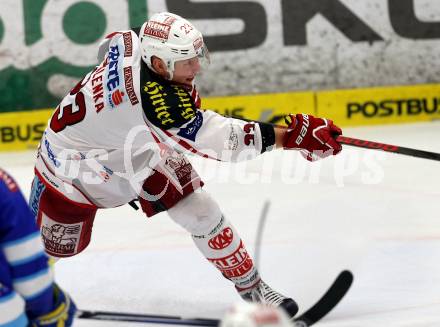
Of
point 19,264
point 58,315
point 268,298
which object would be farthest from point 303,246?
point 19,264

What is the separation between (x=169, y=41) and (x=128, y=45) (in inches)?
9.0

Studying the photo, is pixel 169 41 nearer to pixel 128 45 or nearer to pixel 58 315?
pixel 128 45

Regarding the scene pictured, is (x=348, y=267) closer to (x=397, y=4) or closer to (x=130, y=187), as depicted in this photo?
(x=130, y=187)

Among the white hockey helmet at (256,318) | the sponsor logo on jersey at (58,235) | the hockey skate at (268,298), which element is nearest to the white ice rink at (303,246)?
the hockey skate at (268,298)

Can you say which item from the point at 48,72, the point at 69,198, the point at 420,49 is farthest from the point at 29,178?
the point at 420,49

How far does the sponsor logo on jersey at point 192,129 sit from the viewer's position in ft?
8.63

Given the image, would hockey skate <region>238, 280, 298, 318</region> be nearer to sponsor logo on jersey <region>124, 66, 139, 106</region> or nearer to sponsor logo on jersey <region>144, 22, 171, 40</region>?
sponsor logo on jersey <region>124, 66, 139, 106</region>

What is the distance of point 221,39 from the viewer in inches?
239

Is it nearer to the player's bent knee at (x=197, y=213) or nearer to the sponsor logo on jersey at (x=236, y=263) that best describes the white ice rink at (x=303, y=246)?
the sponsor logo on jersey at (x=236, y=263)

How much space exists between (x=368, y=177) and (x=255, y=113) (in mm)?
1531

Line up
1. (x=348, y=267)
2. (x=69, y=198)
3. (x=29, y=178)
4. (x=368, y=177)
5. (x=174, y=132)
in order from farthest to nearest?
(x=29, y=178) → (x=368, y=177) → (x=348, y=267) → (x=69, y=198) → (x=174, y=132)

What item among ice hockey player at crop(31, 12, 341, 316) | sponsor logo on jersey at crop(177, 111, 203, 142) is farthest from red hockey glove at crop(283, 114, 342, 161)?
sponsor logo on jersey at crop(177, 111, 203, 142)

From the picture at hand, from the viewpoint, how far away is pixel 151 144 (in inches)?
113

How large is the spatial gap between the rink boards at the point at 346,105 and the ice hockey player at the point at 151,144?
3.00 m
